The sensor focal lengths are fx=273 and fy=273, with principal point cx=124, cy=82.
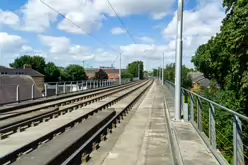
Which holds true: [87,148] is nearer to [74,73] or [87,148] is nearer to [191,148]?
[191,148]

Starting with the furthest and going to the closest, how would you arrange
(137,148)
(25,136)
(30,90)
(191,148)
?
(30,90), (25,136), (137,148), (191,148)

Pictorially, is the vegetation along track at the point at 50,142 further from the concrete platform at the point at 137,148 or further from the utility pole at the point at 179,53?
Answer: the utility pole at the point at 179,53

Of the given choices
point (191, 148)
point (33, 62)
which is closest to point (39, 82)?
point (33, 62)

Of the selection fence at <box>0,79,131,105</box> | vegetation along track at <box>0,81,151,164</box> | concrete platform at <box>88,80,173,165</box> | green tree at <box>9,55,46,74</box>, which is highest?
green tree at <box>9,55,46,74</box>

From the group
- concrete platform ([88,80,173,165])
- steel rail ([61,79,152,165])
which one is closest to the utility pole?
concrete platform ([88,80,173,165])

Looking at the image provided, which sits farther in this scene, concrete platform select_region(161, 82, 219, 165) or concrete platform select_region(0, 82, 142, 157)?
concrete platform select_region(0, 82, 142, 157)

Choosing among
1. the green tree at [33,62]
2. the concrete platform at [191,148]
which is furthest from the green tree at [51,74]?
the concrete platform at [191,148]

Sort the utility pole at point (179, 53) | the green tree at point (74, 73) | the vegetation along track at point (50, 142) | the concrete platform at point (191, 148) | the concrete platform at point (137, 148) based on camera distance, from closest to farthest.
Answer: the concrete platform at point (191, 148) < the vegetation along track at point (50, 142) < the concrete platform at point (137, 148) < the utility pole at point (179, 53) < the green tree at point (74, 73)

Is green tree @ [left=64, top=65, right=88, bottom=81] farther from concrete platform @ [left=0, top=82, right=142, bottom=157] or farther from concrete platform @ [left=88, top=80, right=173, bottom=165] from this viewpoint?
concrete platform @ [left=88, top=80, right=173, bottom=165]

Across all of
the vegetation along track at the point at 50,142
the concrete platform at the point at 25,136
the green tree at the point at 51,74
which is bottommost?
the concrete platform at the point at 25,136

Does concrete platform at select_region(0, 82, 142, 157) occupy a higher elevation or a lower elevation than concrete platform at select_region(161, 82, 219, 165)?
lower

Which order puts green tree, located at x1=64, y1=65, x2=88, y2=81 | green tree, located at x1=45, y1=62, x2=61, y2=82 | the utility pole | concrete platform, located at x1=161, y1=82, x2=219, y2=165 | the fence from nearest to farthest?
concrete platform, located at x1=161, y1=82, x2=219, y2=165
the utility pole
the fence
green tree, located at x1=45, y1=62, x2=61, y2=82
green tree, located at x1=64, y1=65, x2=88, y2=81

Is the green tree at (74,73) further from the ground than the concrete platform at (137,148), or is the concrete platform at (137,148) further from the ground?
the green tree at (74,73)

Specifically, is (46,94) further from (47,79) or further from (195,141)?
(47,79)
